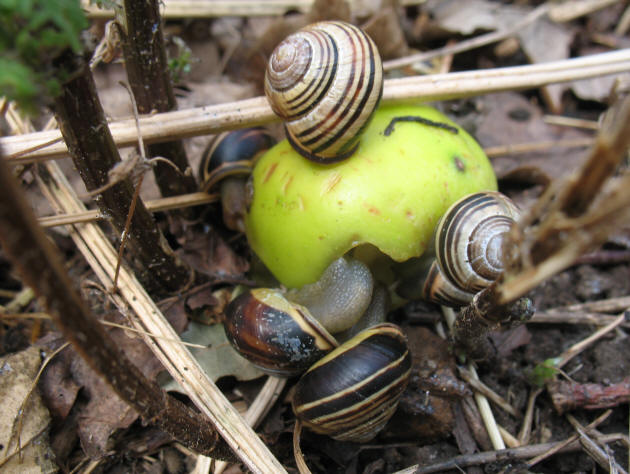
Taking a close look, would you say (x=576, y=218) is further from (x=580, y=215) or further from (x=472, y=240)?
(x=472, y=240)

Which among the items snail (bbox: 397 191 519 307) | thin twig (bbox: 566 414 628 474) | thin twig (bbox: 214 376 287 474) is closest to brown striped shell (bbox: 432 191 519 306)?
snail (bbox: 397 191 519 307)

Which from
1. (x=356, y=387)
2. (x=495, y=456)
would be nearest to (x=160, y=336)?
(x=356, y=387)

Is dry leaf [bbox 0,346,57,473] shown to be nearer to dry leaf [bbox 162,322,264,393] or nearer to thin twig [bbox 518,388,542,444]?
dry leaf [bbox 162,322,264,393]

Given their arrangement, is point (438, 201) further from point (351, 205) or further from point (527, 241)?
point (527, 241)

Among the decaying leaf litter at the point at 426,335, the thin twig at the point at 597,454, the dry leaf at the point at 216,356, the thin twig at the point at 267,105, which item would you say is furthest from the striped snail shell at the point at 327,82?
the thin twig at the point at 597,454

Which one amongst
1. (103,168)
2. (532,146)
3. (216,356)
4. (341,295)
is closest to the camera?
(103,168)
